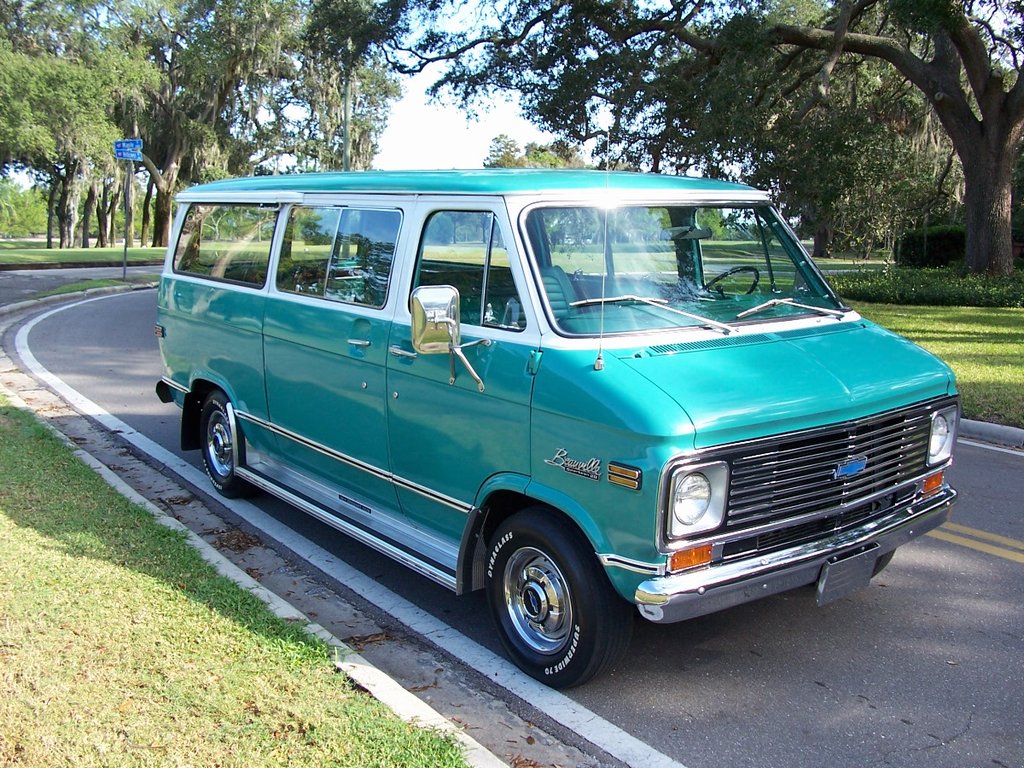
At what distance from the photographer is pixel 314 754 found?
3.45 m

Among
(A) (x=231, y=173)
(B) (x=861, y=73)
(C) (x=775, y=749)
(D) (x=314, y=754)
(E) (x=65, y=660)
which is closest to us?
(D) (x=314, y=754)

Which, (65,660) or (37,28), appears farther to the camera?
(37,28)

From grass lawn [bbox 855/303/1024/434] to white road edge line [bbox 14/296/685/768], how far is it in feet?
20.9

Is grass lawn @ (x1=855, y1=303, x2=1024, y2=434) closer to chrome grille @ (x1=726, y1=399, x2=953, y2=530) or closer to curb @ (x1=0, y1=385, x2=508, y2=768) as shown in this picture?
chrome grille @ (x1=726, y1=399, x2=953, y2=530)

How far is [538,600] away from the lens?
167 inches

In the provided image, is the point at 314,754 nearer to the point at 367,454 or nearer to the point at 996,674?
the point at 367,454

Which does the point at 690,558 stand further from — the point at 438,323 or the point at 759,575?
the point at 438,323

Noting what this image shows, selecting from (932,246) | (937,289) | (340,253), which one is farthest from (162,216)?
(340,253)

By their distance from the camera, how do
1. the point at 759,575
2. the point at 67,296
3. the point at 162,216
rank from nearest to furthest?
the point at 759,575 < the point at 67,296 < the point at 162,216

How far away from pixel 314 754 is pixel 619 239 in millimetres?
2660

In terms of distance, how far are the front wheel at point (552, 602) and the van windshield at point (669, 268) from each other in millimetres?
920

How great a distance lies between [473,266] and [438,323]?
0.50 metres

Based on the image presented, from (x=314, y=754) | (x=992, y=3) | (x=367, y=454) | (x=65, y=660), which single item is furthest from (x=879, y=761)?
(x=992, y=3)

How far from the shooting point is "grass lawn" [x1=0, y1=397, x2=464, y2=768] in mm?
3451
